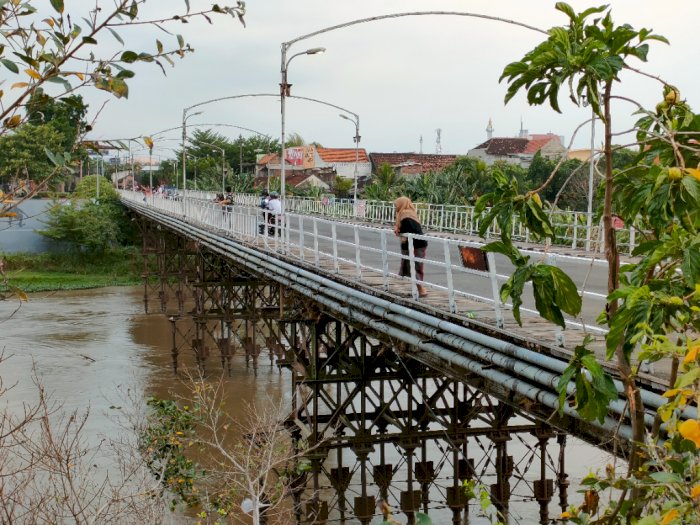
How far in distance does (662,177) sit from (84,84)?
6.65ft

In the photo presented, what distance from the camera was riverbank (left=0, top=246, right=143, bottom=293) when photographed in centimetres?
5250

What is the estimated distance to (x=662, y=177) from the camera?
335cm

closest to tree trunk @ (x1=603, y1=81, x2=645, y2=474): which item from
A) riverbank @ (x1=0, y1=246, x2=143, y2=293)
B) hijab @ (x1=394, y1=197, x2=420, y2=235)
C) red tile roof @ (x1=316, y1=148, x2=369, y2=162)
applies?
hijab @ (x1=394, y1=197, x2=420, y2=235)

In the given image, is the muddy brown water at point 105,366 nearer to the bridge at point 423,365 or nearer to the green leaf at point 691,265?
the bridge at point 423,365

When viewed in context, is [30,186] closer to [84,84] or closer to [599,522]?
[84,84]

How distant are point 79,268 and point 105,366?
2885cm

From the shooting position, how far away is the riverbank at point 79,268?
5250 centimetres

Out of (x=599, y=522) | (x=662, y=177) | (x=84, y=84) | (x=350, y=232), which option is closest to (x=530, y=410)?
(x=599, y=522)

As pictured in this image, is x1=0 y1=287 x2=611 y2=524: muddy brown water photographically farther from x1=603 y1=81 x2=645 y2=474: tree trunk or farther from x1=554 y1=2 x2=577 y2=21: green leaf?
x1=554 y1=2 x2=577 y2=21: green leaf

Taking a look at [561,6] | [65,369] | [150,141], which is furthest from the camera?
[65,369]

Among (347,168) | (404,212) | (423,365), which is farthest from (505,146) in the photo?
(404,212)

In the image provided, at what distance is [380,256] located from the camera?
20391mm

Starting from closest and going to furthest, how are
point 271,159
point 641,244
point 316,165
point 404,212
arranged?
point 641,244 < point 404,212 < point 271,159 < point 316,165

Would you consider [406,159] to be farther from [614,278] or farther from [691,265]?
[691,265]
